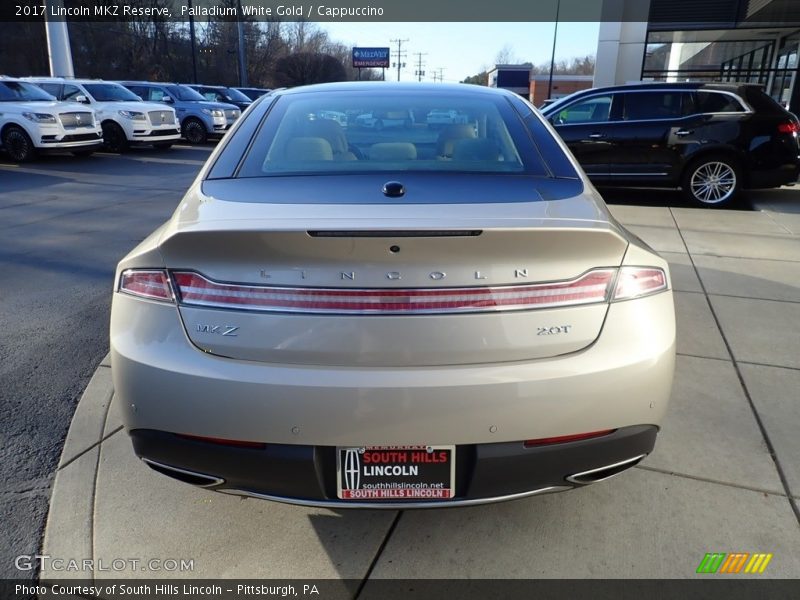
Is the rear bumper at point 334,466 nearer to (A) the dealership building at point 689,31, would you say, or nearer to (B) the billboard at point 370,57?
(A) the dealership building at point 689,31

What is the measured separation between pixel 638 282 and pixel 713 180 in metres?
8.27

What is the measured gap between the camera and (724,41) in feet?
→ 68.4

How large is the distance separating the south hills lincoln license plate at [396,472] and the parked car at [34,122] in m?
14.1

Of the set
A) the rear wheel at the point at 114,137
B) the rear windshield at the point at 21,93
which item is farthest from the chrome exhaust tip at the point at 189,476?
the rear wheel at the point at 114,137

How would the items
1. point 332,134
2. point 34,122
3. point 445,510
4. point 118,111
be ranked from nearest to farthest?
point 445,510 < point 332,134 < point 34,122 < point 118,111

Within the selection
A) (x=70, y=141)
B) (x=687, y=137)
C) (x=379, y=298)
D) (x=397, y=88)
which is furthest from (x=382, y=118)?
(x=70, y=141)

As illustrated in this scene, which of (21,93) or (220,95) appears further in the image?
(220,95)

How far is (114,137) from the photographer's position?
1617 cm

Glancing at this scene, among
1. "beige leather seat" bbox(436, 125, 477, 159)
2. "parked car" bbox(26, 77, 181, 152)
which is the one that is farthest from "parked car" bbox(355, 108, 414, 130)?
"parked car" bbox(26, 77, 181, 152)

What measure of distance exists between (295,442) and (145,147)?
18.0 metres

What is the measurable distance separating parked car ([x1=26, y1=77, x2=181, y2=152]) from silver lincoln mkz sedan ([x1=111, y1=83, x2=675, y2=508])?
50.7ft

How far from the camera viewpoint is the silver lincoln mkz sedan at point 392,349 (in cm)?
185

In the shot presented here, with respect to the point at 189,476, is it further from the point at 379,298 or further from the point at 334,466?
the point at 379,298

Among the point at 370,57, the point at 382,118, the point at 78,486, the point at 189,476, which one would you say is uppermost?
the point at 370,57
